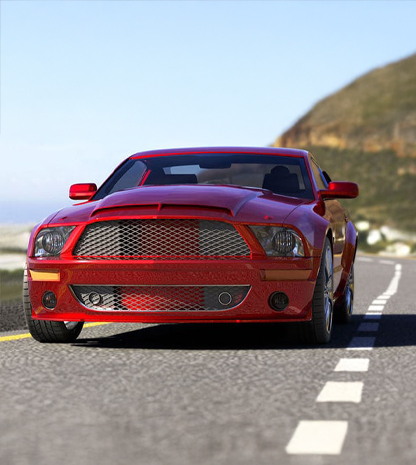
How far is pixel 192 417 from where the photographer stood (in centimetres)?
561

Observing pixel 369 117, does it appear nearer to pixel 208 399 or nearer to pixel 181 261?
pixel 181 261

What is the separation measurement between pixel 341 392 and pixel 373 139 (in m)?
136

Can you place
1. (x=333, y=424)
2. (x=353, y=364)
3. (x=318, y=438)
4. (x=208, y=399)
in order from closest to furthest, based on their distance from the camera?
(x=318, y=438) < (x=333, y=424) < (x=208, y=399) < (x=353, y=364)

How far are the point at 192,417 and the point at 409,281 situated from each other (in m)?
16.1

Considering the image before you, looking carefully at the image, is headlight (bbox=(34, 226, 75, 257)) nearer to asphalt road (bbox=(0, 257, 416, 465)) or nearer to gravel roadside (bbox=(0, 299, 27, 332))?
asphalt road (bbox=(0, 257, 416, 465))

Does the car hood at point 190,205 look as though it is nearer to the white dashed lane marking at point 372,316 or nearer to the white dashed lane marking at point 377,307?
the white dashed lane marking at point 372,316

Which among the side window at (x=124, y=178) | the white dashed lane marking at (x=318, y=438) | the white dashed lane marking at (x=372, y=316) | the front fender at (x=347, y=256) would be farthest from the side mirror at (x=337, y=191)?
the white dashed lane marking at (x=318, y=438)

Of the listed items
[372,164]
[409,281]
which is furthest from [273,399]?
[372,164]

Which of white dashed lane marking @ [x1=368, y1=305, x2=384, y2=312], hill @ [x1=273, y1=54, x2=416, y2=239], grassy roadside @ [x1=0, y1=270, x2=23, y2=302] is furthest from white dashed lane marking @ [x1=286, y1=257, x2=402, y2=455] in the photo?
hill @ [x1=273, y1=54, x2=416, y2=239]

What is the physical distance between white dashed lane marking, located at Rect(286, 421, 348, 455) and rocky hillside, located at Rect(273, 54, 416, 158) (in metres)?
127

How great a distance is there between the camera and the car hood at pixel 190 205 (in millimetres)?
8031

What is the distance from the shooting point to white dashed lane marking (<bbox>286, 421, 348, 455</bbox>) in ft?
15.8

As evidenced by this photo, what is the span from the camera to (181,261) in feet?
25.9

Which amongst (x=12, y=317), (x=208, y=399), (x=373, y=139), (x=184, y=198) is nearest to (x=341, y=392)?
(x=208, y=399)
